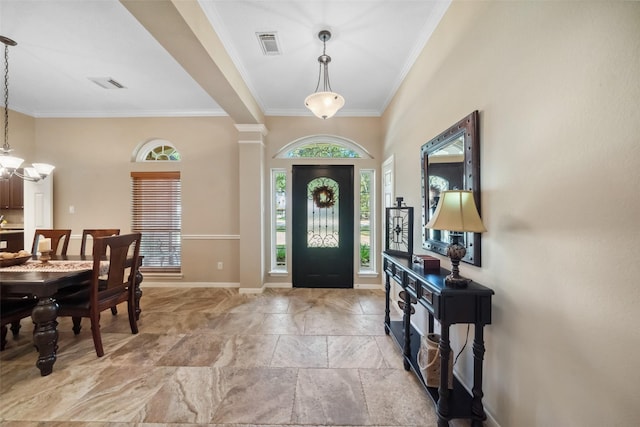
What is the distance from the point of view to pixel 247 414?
1.64m

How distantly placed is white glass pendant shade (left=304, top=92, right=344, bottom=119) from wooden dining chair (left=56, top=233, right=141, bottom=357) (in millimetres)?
2245

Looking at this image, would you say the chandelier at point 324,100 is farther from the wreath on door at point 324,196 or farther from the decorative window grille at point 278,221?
the decorative window grille at point 278,221

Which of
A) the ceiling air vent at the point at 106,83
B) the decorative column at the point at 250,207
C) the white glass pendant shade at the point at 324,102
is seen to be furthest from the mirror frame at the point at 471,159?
the ceiling air vent at the point at 106,83

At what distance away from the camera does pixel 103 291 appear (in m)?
2.39

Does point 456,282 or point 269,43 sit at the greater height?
point 269,43

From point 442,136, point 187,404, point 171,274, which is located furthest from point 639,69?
point 171,274

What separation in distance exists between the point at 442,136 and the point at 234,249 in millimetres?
3677

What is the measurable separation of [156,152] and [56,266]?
8.49 ft

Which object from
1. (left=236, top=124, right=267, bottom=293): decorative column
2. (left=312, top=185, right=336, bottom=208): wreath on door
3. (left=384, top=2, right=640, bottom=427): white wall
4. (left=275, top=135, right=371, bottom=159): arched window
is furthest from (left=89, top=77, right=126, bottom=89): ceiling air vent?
(left=384, top=2, right=640, bottom=427): white wall

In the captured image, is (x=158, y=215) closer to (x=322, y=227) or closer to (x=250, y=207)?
(x=250, y=207)

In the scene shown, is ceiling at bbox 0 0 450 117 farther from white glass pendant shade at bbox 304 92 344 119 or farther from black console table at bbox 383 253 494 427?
black console table at bbox 383 253 494 427

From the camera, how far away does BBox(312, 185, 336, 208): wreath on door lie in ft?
13.9

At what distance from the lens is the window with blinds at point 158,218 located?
4.32 m

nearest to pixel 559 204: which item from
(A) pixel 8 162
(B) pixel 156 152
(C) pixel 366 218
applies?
(C) pixel 366 218
